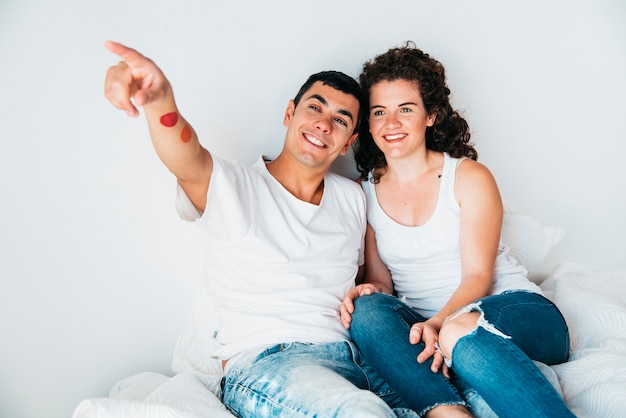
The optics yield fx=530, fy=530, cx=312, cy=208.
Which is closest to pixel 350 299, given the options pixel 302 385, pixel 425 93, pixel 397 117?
pixel 302 385

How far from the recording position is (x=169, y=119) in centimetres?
106

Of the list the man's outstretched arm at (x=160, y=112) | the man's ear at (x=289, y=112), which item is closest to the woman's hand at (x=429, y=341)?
the man's outstretched arm at (x=160, y=112)

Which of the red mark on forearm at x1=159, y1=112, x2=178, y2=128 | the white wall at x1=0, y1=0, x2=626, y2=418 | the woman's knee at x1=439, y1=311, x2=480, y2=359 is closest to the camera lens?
the red mark on forearm at x1=159, y1=112, x2=178, y2=128

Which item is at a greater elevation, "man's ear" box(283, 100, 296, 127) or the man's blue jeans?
"man's ear" box(283, 100, 296, 127)

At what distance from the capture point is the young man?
1.06 m

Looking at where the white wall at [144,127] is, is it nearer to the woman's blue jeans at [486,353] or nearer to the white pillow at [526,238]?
the white pillow at [526,238]

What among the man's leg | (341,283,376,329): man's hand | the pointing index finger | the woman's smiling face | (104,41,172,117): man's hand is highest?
the pointing index finger

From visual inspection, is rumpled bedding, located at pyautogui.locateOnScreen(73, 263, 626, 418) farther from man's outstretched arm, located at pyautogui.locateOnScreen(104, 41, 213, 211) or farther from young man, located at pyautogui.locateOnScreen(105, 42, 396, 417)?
man's outstretched arm, located at pyautogui.locateOnScreen(104, 41, 213, 211)

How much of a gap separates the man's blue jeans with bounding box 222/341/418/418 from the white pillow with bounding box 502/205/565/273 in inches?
28.7

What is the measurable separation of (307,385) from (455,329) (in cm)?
35

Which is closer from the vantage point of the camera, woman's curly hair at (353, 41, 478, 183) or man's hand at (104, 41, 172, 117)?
man's hand at (104, 41, 172, 117)

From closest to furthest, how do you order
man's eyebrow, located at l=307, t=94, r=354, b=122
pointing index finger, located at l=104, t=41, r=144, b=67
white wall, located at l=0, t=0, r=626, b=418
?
pointing index finger, located at l=104, t=41, r=144, b=67 < white wall, located at l=0, t=0, r=626, b=418 < man's eyebrow, located at l=307, t=94, r=354, b=122

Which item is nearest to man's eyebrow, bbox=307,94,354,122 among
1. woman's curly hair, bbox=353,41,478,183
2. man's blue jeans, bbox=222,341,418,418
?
woman's curly hair, bbox=353,41,478,183

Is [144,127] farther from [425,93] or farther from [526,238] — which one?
[526,238]
